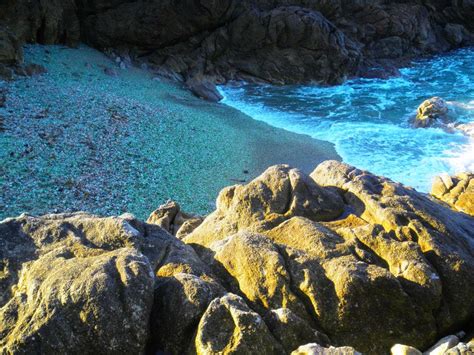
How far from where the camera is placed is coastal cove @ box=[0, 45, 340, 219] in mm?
18469

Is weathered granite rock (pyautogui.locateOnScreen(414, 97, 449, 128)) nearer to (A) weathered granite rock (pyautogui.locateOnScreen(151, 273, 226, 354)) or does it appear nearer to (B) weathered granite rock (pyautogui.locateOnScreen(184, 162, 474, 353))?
(B) weathered granite rock (pyautogui.locateOnScreen(184, 162, 474, 353))

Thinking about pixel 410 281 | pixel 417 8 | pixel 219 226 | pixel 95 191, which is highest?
pixel 417 8

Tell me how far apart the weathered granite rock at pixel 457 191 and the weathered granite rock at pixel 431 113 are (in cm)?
1764

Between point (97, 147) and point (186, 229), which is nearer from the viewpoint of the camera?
point (186, 229)

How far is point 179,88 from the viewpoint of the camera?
1474 inches

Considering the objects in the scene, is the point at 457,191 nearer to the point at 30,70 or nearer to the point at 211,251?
the point at 211,251

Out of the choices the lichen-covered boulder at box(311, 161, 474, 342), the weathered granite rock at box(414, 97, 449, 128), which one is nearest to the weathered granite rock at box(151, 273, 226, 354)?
the lichen-covered boulder at box(311, 161, 474, 342)

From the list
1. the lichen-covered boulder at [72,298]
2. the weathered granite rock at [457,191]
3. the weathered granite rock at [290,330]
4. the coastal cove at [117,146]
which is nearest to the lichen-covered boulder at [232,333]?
the weathered granite rock at [290,330]

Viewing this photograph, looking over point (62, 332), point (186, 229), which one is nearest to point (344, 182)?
point (186, 229)

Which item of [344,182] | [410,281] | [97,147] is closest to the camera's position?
[410,281]

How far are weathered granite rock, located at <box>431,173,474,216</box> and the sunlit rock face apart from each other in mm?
3763

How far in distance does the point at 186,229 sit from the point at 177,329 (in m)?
6.46

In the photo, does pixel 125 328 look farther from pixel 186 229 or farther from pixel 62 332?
pixel 186 229

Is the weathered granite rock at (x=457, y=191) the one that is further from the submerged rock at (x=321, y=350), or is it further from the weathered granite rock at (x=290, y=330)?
the submerged rock at (x=321, y=350)
